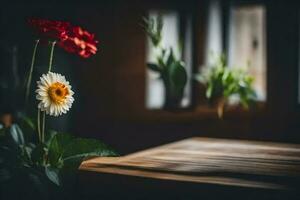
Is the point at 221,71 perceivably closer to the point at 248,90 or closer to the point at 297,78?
the point at 248,90

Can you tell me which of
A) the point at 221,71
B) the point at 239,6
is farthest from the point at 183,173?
the point at 239,6

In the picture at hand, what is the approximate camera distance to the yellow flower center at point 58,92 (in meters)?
2.24

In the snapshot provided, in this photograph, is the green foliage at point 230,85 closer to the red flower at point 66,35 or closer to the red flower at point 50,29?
the red flower at point 66,35

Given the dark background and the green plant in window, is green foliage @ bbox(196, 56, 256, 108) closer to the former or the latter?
the dark background

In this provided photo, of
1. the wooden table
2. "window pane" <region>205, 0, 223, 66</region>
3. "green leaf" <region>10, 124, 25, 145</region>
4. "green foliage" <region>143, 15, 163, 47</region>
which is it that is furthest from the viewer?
"window pane" <region>205, 0, 223, 66</region>

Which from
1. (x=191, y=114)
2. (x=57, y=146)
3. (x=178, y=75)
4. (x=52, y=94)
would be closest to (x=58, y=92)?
(x=52, y=94)

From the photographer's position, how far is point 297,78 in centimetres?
496

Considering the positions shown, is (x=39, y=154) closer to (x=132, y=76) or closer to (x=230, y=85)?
(x=230, y=85)

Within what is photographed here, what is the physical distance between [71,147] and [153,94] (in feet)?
11.5

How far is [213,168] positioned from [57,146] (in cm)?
71

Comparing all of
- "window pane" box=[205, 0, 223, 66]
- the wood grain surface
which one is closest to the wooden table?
the wood grain surface

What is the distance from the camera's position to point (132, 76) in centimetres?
573

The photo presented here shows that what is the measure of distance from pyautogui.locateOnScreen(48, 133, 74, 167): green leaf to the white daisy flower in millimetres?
136

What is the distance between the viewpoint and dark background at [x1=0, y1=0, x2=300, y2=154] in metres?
4.98
